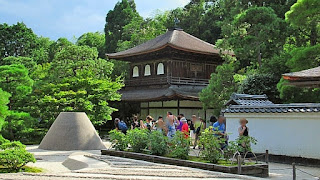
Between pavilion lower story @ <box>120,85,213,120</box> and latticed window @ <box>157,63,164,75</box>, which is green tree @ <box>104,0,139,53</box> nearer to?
latticed window @ <box>157,63,164,75</box>

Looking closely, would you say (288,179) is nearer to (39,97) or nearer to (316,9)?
(316,9)

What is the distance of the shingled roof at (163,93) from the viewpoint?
97.0ft

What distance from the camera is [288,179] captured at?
994 cm

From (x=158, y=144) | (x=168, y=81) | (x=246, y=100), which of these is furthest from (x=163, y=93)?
(x=158, y=144)

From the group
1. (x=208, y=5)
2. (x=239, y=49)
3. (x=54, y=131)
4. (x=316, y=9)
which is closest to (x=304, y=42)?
(x=239, y=49)

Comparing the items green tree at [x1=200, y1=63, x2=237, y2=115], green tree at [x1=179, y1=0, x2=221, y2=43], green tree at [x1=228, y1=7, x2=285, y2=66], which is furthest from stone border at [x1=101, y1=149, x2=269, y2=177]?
green tree at [x1=179, y1=0, x2=221, y2=43]

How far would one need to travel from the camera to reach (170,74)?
32.5 metres

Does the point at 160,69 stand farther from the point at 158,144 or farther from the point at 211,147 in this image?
the point at 211,147

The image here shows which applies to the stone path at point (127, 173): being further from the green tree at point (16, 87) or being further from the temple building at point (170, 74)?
the temple building at point (170, 74)

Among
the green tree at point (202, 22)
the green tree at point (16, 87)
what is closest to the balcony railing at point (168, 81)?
the green tree at point (16, 87)

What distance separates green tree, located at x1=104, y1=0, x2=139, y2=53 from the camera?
161 ft

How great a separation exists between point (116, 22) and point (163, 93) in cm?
2348

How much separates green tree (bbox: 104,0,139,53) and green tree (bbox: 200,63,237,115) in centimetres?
2503

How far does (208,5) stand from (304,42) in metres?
28.3
